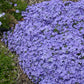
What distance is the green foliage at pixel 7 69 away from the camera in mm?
3738

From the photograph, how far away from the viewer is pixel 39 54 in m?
3.97

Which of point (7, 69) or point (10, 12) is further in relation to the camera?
point (10, 12)

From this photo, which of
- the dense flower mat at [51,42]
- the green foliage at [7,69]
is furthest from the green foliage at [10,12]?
the green foliage at [7,69]

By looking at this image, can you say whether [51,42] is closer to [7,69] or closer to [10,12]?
[7,69]

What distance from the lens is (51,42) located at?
157 inches

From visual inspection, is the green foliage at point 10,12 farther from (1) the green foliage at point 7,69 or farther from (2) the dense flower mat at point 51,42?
(1) the green foliage at point 7,69

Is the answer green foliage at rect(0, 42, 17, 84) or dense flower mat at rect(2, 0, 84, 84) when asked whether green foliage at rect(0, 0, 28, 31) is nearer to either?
dense flower mat at rect(2, 0, 84, 84)

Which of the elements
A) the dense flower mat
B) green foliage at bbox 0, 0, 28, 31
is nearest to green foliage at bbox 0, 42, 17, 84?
the dense flower mat

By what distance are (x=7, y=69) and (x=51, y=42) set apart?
1.09 metres

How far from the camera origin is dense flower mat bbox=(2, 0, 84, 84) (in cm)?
370

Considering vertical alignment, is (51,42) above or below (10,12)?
below

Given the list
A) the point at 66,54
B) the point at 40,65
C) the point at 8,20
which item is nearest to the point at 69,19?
the point at 66,54

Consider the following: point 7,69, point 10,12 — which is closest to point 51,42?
point 7,69

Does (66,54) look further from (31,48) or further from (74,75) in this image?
(31,48)
